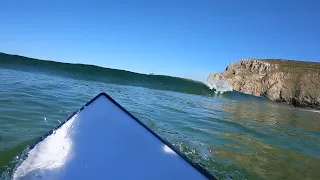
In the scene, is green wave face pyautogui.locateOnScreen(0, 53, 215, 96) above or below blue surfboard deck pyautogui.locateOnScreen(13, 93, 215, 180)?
above

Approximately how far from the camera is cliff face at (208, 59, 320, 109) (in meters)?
45.6

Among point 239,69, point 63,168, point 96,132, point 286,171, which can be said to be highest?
point 239,69

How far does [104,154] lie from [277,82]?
54943 millimetres

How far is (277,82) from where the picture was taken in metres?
52.4

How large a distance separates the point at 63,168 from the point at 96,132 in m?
0.57

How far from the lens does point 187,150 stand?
4543 mm

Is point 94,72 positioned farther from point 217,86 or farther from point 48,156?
point 48,156

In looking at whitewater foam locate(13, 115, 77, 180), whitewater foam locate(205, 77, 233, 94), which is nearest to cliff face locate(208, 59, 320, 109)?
whitewater foam locate(205, 77, 233, 94)

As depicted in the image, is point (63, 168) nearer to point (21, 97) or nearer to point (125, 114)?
point (125, 114)

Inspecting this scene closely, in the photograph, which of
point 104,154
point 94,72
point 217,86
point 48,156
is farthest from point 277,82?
point 48,156

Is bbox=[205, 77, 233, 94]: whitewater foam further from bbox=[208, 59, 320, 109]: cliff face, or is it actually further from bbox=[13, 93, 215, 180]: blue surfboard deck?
bbox=[13, 93, 215, 180]: blue surfboard deck

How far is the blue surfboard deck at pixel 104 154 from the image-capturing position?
7.49 feet

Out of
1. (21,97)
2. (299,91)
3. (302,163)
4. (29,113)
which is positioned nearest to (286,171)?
(302,163)

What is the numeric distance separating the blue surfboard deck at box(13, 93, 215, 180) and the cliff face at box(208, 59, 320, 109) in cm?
4480
